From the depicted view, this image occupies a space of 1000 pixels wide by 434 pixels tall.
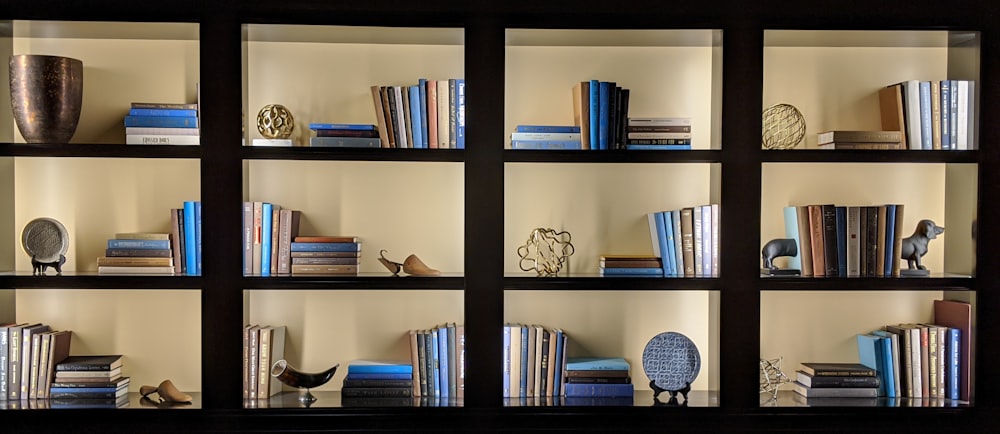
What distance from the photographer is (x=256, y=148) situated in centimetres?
264

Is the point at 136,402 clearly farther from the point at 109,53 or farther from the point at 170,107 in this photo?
the point at 109,53

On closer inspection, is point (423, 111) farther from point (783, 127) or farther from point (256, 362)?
point (783, 127)

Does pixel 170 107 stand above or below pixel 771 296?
above

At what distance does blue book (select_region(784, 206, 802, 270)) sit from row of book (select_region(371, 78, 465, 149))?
119 centimetres

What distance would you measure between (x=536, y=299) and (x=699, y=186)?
738 millimetres

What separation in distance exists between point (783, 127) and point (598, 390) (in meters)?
1.14

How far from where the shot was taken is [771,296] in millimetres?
3008

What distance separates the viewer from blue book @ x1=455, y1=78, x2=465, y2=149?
2.71 metres

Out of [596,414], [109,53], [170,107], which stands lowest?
[596,414]

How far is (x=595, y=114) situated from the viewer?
2.73 meters

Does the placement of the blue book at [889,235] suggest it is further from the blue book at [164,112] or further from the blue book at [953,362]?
the blue book at [164,112]

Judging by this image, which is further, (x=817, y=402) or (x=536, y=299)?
(x=536, y=299)

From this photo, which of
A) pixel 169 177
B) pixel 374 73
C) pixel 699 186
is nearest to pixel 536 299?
pixel 699 186

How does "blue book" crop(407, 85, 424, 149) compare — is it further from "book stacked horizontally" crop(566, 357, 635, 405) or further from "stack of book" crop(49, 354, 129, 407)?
"stack of book" crop(49, 354, 129, 407)
